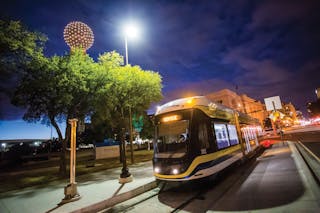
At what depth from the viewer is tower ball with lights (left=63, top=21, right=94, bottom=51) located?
16609 mm

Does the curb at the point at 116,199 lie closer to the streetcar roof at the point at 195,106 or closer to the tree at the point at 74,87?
the streetcar roof at the point at 195,106

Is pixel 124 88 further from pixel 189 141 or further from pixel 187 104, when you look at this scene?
pixel 189 141

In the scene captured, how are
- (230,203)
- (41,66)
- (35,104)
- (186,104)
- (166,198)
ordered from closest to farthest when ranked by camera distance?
(230,203) < (166,198) < (186,104) < (41,66) < (35,104)

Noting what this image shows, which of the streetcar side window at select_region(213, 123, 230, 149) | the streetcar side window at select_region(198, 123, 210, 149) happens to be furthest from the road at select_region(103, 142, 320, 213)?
the streetcar side window at select_region(213, 123, 230, 149)

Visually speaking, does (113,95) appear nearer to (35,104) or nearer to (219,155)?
(35,104)

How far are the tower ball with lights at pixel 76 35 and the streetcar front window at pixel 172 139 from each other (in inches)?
479

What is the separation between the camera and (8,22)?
10.1 meters

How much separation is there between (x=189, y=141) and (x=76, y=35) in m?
14.3

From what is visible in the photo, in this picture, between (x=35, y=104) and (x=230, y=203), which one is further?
(x=35, y=104)

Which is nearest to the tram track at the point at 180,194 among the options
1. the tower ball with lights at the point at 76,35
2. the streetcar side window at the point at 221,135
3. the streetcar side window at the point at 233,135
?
the streetcar side window at the point at 221,135

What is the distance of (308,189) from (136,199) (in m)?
5.53

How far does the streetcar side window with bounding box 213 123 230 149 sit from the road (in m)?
1.53

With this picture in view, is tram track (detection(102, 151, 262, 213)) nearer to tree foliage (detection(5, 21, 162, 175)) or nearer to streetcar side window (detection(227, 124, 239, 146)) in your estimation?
streetcar side window (detection(227, 124, 239, 146))

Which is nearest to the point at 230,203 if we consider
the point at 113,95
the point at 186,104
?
the point at 186,104
